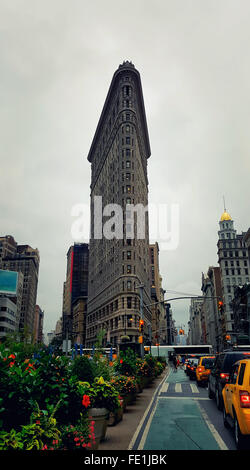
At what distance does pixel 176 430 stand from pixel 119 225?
240ft

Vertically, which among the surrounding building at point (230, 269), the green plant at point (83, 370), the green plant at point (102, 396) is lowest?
the green plant at point (102, 396)

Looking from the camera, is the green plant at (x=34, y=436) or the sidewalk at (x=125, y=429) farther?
the sidewalk at (x=125, y=429)

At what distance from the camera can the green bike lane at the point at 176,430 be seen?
26.9ft

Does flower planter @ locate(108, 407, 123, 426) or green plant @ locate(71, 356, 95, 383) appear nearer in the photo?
green plant @ locate(71, 356, 95, 383)

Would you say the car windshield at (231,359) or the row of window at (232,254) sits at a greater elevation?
the row of window at (232,254)

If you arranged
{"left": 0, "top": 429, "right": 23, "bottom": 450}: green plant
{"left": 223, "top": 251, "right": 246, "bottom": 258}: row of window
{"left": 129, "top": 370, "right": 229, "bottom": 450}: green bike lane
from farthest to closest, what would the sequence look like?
{"left": 223, "top": 251, "right": 246, "bottom": 258}: row of window < {"left": 129, "top": 370, "right": 229, "bottom": 450}: green bike lane < {"left": 0, "top": 429, "right": 23, "bottom": 450}: green plant

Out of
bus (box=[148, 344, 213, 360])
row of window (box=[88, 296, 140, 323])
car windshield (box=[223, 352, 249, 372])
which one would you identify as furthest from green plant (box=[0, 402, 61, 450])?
row of window (box=[88, 296, 140, 323])

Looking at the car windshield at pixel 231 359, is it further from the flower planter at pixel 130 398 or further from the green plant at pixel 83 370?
the green plant at pixel 83 370

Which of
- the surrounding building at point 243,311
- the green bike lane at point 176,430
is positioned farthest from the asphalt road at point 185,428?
the surrounding building at point 243,311

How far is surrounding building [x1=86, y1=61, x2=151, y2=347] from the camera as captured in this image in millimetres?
77500

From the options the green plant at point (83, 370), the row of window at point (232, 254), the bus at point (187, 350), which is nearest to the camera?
the green plant at point (83, 370)

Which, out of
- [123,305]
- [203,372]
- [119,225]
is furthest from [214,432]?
[119,225]

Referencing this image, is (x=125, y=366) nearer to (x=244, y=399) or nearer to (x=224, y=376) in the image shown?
(x=224, y=376)

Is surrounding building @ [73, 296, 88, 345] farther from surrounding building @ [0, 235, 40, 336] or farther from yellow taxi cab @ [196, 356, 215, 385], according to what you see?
yellow taxi cab @ [196, 356, 215, 385]
